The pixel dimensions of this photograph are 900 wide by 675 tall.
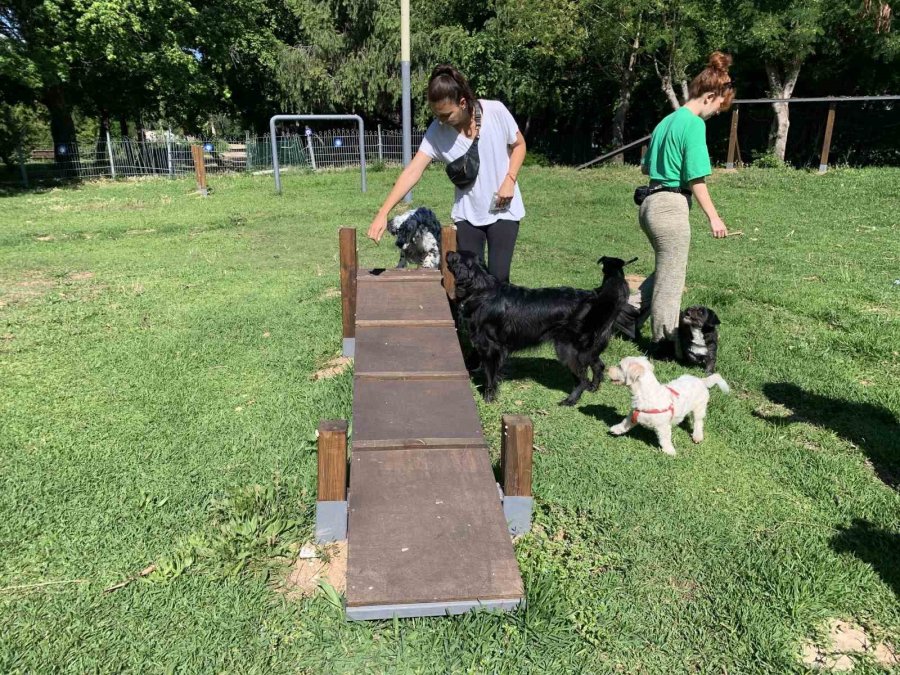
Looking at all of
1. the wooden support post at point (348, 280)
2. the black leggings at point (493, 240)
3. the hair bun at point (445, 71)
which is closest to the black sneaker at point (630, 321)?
the black leggings at point (493, 240)

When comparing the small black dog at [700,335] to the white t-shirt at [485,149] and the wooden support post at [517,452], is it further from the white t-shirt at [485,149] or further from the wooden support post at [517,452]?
the wooden support post at [517,452]

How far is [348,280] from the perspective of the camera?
4719mm

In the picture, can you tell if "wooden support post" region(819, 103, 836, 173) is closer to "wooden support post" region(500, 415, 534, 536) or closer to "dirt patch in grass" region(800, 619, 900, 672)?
"dirt patch in grass" region(800, 619, 900, 672)

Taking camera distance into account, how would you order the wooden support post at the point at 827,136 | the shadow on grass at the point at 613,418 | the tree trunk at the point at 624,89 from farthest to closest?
the tree trunk at the point at 624,89
the wooden support post at the point at 827,136
the shadow on grass at the point at 613,418

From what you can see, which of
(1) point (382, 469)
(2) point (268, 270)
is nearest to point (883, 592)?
(1) point (382, 469)

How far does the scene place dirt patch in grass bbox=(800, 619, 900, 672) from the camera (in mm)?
2207

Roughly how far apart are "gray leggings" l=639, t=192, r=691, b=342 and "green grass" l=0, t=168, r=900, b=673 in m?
0.38

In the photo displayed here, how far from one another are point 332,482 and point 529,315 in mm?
1920

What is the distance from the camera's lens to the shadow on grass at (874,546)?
262 centimetres

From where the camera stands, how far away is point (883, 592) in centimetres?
250

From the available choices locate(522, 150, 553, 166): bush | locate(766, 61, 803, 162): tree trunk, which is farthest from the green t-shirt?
locate(522, 150, 553, 166): bush

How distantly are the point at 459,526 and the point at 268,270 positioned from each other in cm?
620

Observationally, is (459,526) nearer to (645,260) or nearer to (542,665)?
(542,665)

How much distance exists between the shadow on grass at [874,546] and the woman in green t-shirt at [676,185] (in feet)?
6.70
